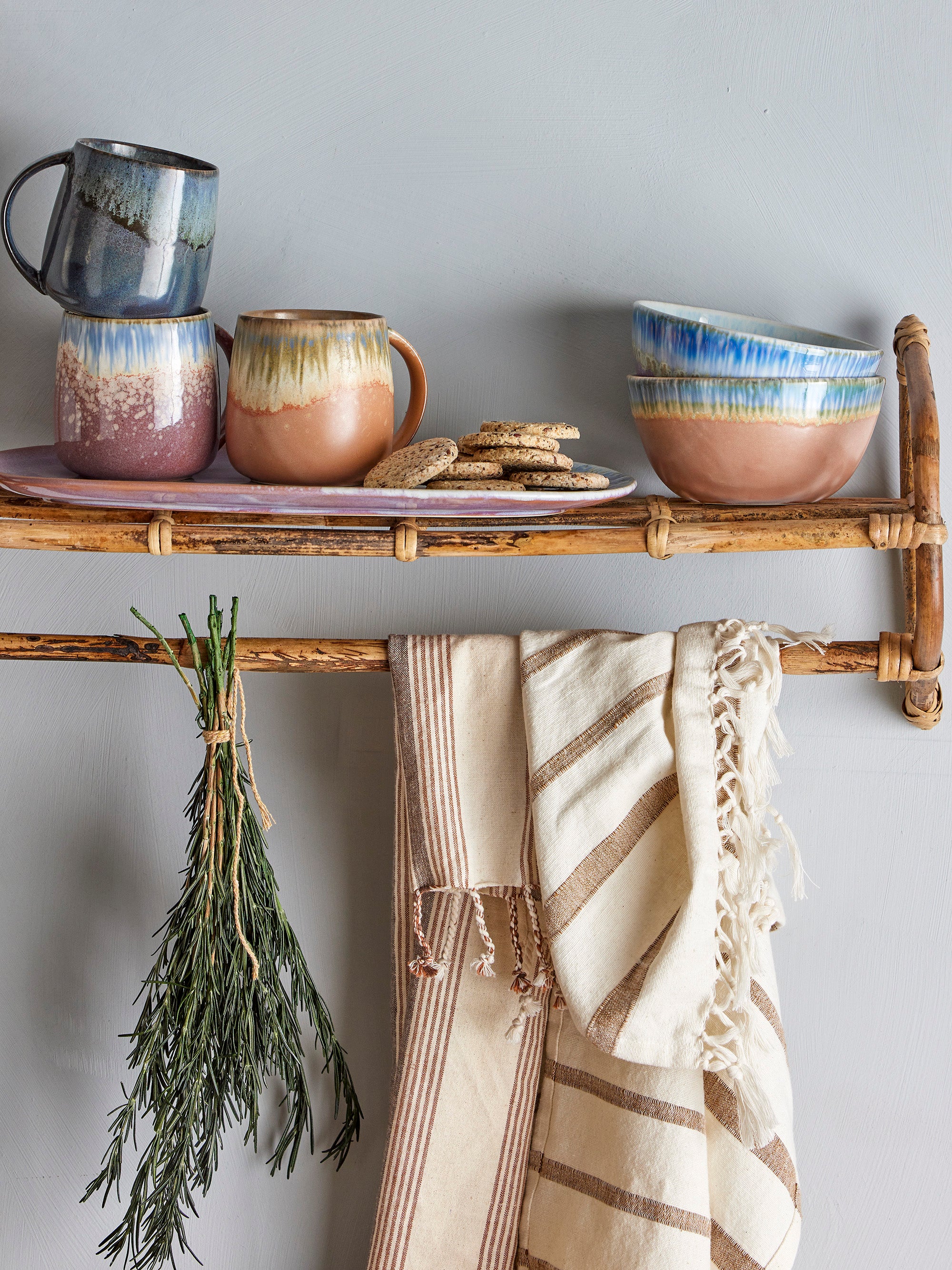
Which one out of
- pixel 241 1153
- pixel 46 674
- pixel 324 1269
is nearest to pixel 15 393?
pixel 46 674

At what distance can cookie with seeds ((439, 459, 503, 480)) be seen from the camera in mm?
501

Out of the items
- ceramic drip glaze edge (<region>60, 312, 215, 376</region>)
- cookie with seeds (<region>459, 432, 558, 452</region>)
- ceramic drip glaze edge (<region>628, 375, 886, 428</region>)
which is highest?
ceramic drip glaze edge (<region>60, 312, 215, 376</region>)

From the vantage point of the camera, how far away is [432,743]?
1.89 feet

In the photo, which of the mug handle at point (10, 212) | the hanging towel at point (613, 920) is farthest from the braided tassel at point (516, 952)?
the mug handle at point (10, 212)

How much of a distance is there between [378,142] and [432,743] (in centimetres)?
39

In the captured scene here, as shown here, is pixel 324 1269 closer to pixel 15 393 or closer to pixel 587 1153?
pixel 587 1153

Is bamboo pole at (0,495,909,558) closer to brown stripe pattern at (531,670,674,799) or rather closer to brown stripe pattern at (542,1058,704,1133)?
brown stripe pattern at (531,670,674,799)

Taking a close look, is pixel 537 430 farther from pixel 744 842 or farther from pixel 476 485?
pixel 744 842

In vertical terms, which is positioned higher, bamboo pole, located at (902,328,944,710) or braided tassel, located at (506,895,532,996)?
bamboo pole, located at (902,328,944,710)

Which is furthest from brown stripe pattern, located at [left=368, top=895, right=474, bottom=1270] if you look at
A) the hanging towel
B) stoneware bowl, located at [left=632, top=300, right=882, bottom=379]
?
stoneware bowl, located at [left=632, top=300, right=882, bottom=379]

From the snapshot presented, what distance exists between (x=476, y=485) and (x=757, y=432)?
0.50ft

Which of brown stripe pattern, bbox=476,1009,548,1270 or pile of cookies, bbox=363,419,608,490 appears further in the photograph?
brown stripe pattern, bbox=476,1009,548,1270

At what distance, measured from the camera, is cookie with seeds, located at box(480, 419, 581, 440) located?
20.5 inches

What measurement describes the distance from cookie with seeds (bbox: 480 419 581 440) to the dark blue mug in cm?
18
